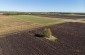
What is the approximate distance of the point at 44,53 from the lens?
13500mm

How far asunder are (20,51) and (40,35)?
7.73 metres

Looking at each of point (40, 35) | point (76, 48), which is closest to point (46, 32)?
point (40, 35)

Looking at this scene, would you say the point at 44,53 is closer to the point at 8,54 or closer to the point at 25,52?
the point at 25,52

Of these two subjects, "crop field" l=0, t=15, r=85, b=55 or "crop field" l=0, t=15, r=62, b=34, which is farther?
"crop field" l=0, t=15, r=62, b=34

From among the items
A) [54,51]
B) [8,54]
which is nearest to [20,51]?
[8,54]

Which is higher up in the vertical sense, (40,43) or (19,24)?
(40,43)

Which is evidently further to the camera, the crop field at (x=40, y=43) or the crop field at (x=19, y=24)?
the crop field at (x=19, y=24)

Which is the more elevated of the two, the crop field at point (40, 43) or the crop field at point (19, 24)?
the crop field at point (40, 43)

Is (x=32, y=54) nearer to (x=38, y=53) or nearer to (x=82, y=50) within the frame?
(x=38, y=53)

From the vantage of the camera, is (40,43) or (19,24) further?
(19,24)

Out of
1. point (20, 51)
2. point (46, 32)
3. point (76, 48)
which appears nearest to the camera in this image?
point (20, 51)

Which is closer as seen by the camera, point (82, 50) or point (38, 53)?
point (38, 53)

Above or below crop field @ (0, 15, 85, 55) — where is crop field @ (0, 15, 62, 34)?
below

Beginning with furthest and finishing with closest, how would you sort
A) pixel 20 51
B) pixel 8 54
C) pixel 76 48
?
pixel 76 48 → pixel 20 51 → pixel 8 54
